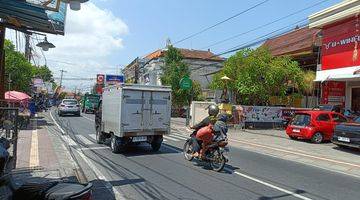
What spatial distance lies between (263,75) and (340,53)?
18.3 feet

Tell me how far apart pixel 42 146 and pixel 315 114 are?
12.2 m

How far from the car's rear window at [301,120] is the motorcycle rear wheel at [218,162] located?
9.49m

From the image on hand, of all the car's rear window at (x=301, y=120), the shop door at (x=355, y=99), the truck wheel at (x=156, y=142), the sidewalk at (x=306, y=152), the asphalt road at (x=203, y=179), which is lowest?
the asphalt road at (x=203, y=179)

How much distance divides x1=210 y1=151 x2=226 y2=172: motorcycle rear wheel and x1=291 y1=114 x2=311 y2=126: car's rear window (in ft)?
31.1

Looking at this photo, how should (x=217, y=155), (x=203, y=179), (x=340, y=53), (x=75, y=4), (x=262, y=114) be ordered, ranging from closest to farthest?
(x=75, y=4)
(x=203, y=179)
(x=217, y=155)
(x=340, y=53)
(x=262, y=114)

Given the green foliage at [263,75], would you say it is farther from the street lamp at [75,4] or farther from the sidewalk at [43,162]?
the street lamp at [75,4]

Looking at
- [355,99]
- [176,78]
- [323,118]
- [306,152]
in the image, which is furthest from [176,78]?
[306,152]

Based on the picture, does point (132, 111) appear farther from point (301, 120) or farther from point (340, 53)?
point (340, 53)

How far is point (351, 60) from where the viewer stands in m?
22.3

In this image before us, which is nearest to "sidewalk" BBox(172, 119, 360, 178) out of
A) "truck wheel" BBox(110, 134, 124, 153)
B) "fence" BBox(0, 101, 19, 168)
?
"truck wheel" BBox(110, 134, 124, 153)

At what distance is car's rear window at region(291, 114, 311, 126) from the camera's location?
1950cm

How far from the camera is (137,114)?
1441cm

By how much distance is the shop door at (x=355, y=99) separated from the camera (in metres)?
23.9

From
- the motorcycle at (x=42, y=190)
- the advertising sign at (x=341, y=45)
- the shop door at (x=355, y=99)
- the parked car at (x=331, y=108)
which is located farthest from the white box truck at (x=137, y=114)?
the shop door at (x=355, y=99)
